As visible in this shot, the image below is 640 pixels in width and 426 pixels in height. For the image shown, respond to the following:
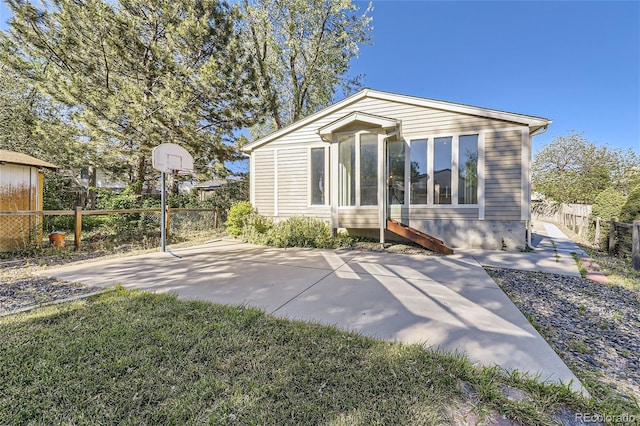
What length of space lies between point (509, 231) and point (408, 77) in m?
13.1

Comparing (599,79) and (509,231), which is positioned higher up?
(599,79)

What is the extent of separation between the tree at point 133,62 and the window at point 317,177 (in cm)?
565

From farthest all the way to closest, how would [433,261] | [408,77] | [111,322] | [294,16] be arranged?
1. [408,77]
2. [294,16]
3. [433,261]
4. [111,322]

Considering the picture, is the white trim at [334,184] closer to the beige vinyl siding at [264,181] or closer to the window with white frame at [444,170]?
the window with white frame at [444,170]

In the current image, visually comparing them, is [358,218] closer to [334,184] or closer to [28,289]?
[334,184]

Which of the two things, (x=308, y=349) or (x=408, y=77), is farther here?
(x=408, y=77)

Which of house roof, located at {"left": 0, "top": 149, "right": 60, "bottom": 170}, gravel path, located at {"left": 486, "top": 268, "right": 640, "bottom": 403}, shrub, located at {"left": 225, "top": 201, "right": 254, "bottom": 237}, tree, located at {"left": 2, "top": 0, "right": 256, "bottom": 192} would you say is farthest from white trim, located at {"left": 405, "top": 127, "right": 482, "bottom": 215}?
house roof, located at {"left": 0, "top": 149, "right": 60, "bottom": 170}

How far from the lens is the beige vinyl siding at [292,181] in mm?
8383

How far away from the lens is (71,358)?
1.87 m

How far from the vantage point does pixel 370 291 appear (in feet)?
11.2

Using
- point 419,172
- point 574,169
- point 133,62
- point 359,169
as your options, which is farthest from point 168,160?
point 574,169

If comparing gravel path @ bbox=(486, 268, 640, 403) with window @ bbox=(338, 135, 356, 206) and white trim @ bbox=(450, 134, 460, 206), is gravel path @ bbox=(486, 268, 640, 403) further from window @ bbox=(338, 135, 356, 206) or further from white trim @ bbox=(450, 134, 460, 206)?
window @ bbox=(338, 135, 356, 206)

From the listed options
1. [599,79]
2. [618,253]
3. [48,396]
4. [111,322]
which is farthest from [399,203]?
[599,79]

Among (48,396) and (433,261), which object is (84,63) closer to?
(48,396)
